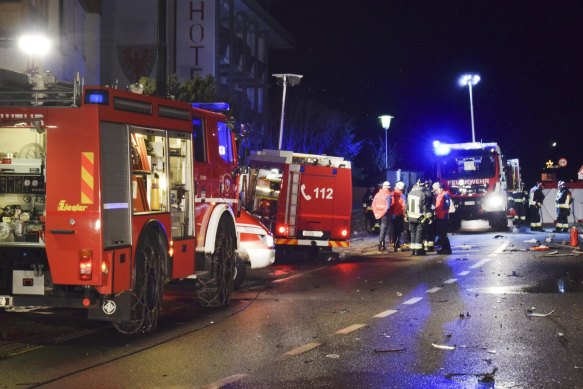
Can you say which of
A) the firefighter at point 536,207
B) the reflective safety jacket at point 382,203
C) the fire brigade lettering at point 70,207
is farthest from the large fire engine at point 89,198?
the firefighter at point 536,207

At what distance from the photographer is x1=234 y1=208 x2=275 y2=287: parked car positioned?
14.0 m

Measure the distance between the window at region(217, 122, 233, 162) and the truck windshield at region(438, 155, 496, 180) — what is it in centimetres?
2006

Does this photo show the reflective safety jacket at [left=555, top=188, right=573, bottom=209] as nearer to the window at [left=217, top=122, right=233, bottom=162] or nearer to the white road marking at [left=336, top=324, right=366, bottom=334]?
the window at [left=217, top=122, right=233, bottom=162]

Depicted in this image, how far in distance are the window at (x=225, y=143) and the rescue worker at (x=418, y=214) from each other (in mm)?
8693

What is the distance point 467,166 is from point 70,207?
24.6m

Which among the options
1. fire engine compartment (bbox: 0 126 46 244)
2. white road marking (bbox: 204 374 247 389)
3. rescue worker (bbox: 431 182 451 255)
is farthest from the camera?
rescue worker (bbox: 431 182 451 255)

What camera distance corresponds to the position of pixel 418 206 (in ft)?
66.0

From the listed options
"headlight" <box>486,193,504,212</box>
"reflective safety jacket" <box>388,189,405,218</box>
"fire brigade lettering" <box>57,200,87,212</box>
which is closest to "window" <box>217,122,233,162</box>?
"fire brigade lettering" <box>57,200,87,212</box>

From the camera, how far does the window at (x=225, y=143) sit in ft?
39.0

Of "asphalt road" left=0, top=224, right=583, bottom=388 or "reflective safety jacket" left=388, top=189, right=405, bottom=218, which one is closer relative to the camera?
"asphalt road" left=0, top=224, right=583, bottom=388

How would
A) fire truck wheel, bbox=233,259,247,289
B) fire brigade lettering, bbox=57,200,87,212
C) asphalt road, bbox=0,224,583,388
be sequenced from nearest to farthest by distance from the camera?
asphalt road, bbox=0,224,583,388
fire brigade lettering, bbox=57,200,87,212
fire truck wheel, bbox=233,259,247,289

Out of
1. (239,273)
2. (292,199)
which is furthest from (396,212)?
(239,273)

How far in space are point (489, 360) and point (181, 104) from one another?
186 inches

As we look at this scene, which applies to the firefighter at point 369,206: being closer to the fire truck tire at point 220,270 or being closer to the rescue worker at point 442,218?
the rescue worker at point 442,218
